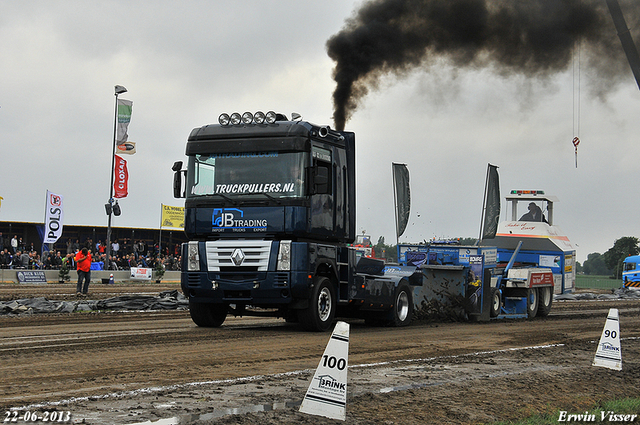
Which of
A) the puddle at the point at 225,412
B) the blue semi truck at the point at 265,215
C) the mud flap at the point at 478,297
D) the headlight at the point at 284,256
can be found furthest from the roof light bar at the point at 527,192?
the puddle at the point at 225,412

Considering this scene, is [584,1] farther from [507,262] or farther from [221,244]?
[507,262]

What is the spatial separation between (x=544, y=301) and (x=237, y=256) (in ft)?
39.6

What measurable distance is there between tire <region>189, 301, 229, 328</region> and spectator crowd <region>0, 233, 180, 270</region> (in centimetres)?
2401

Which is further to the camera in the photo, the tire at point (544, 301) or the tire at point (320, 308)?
the tire at point (544, 301)

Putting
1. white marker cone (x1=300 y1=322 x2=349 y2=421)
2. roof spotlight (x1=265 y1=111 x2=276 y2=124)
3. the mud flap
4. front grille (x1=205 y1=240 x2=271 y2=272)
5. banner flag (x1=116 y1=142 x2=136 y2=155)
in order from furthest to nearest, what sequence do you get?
banner flag (x1=116 y1=142 x2=136 y2=155), the mud flap, roof spotlight (x1=265 y1=111 x2=276 y2=124), front grille (x1=205 y1=240 x2=271 y2=272), white marker cone (x1=300 y1=322 x2=349 y2=421)

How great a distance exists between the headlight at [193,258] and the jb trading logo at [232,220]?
57 cm

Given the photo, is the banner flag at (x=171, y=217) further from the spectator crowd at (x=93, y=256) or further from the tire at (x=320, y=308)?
the tire at (x=320, y=308)

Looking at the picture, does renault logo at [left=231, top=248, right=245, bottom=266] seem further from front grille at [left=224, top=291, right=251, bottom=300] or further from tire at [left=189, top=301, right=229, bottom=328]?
tire at [left=189, top=301, right=229, bottom=328]

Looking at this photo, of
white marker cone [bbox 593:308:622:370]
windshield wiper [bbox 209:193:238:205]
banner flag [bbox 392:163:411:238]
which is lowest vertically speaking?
white marker cone [bbox 593:308:622:370]

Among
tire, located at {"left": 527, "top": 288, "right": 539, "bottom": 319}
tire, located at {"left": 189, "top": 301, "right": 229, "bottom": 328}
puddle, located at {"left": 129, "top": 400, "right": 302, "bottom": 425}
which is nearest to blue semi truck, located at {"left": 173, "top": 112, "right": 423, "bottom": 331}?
tire, located at {"left": 189, "top": 301, "right": 229, "bottom": 328}

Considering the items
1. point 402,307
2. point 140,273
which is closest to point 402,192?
point 402,307

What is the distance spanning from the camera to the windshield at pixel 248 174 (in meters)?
12.8

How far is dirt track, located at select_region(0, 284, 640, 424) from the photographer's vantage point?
6.30m

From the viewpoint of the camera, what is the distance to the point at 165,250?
55156 mm
